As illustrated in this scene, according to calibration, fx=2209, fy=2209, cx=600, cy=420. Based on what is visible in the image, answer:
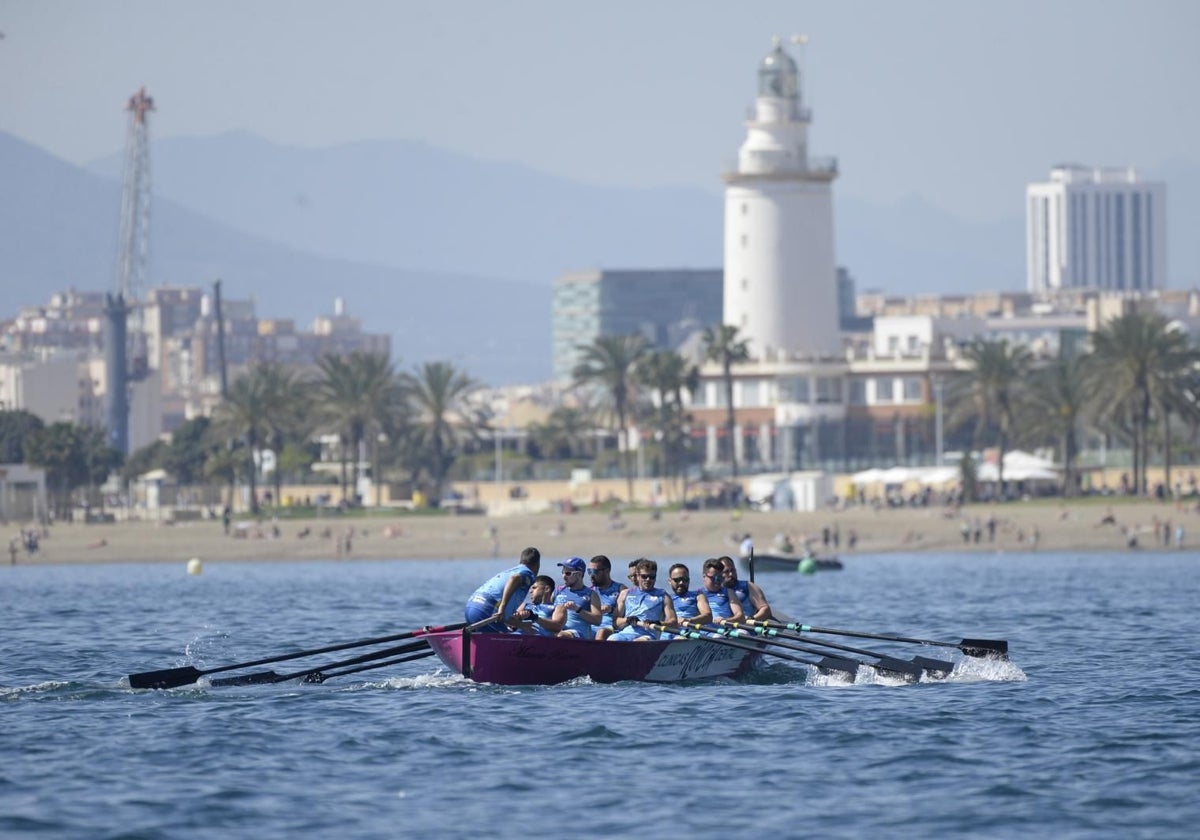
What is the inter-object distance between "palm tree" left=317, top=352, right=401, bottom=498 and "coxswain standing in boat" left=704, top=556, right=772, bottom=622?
7545 centimetres

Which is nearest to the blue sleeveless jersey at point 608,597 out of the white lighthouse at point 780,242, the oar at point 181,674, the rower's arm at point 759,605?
the rower's arm at point 759,605

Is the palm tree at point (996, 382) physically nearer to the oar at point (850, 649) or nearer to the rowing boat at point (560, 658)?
the oar at point (850, 649)

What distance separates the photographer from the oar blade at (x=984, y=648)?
29.4 m

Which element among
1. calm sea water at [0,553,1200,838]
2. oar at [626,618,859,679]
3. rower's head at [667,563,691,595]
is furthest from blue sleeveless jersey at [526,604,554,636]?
rower's head at [667,563,691,595]

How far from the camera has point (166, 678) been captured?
28.2m

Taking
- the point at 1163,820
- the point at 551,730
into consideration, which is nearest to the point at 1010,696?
the point at 551,730

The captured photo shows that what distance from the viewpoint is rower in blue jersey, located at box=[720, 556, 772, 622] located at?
98.1 ft

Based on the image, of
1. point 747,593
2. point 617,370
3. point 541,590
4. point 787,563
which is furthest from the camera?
point 617,370

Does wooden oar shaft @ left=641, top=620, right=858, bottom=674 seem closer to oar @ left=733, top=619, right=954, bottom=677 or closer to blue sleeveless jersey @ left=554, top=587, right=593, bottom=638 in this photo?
oar @ left=733, top=619, right=954, bottom=677

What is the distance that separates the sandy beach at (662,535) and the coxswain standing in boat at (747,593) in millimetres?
47784

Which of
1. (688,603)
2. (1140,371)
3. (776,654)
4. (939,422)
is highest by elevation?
(1140,371)

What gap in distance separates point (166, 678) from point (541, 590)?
4.93 metres

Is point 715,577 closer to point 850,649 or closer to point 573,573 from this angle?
point 850,649

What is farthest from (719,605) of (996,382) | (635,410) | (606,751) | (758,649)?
(635,410)
